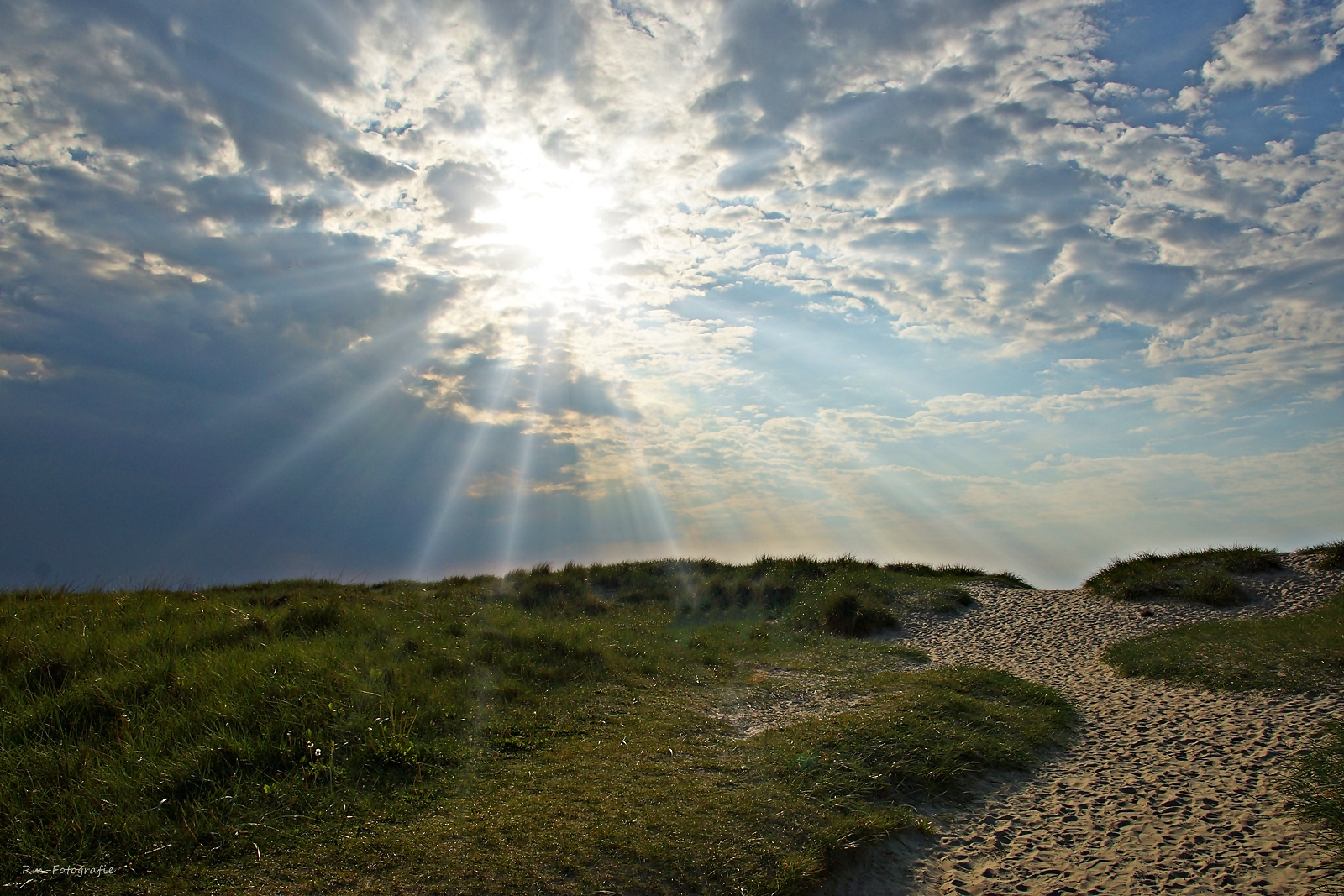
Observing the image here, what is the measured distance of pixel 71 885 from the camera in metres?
4.09

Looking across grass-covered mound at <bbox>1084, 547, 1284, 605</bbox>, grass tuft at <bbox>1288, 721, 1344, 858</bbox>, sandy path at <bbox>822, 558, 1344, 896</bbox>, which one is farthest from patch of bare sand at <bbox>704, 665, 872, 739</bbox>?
grass-covered mound at <bbox>1084, 547, 1284, 605</bbox>

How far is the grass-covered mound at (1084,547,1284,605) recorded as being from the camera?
15.6 metres

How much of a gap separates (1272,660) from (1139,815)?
6.25 metres

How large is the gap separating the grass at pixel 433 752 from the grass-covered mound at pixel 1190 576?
8.25 meters

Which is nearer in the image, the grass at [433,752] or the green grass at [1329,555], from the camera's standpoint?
the grass at [433,752]

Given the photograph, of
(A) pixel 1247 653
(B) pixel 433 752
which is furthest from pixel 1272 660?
(B) pixel 433 752

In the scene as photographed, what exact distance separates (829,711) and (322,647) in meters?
6.57

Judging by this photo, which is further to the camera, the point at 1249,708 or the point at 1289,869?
the point at 1249,708

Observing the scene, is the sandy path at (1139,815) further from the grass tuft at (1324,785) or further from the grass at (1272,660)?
the grass at (1272,660)

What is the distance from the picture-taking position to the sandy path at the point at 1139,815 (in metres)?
5.48

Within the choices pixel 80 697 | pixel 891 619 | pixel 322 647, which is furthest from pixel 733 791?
pixel 891 619

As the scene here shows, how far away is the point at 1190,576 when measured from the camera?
16.7 m

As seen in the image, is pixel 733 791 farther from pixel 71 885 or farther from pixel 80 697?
pixel 80 697

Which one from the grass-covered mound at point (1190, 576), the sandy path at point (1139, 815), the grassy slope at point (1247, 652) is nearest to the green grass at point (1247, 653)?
the grassy slope at point (1247, 652)
